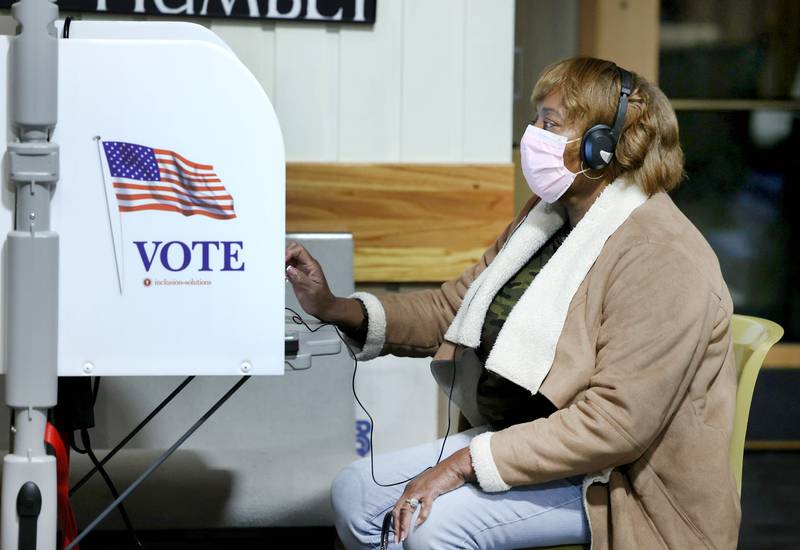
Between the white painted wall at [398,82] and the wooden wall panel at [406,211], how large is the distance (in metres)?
0.05

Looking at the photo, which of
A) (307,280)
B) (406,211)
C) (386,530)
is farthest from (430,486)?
(406,211)

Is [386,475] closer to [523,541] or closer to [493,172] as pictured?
[523,541]

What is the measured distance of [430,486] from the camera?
1.69m

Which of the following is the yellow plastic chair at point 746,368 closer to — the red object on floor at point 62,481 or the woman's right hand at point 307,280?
the woman's right hand at point 307,280

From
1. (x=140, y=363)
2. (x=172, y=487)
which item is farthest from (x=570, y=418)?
(x=172, y=487)

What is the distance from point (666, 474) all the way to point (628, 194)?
1.54 ft

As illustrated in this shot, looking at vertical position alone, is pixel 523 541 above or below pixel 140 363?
below

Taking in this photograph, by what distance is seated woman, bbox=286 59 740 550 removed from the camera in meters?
1.62

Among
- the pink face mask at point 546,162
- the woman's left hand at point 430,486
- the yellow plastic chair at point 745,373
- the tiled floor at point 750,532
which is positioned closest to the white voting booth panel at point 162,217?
the woman's left hand at point 430,486

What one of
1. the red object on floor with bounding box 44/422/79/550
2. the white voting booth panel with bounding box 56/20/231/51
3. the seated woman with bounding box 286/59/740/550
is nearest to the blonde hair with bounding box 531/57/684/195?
the seated woman with bounding box 286/59/740/550

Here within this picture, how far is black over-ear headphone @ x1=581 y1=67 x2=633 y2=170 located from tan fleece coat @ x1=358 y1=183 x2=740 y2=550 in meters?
0.11

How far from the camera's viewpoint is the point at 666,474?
1.68m

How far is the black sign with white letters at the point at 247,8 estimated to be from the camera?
8.70 ft

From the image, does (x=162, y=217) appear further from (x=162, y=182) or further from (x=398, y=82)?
(x=398, y=82)
